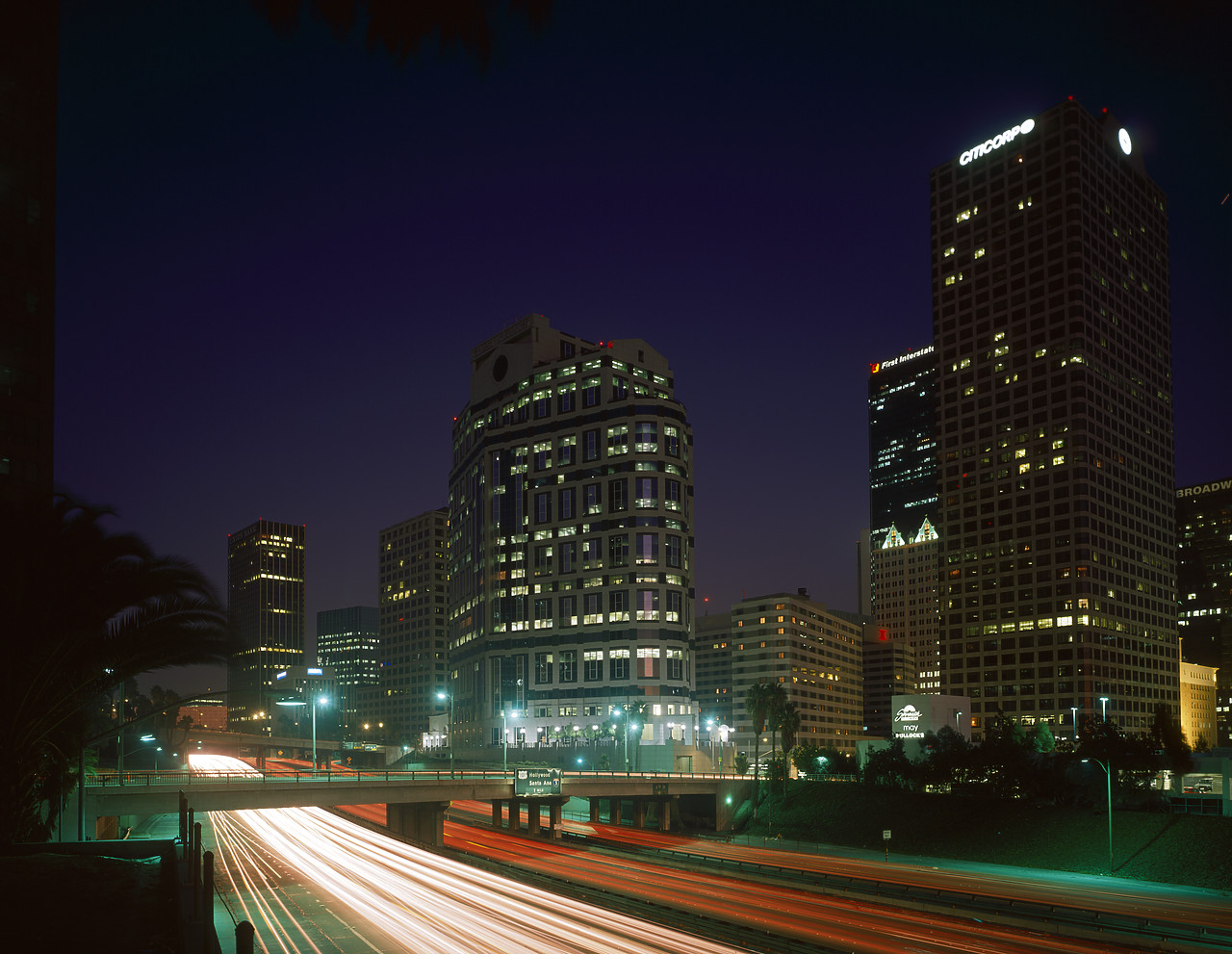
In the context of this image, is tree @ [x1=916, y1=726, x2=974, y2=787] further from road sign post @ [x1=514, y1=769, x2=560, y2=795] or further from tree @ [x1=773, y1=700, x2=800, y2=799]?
road sign post @ [x1=514, y1=769, x2=560, y2=795]

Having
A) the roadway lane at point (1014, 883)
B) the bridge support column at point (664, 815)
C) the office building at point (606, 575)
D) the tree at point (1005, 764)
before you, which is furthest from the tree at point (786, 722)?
the office building at point (606, 575)

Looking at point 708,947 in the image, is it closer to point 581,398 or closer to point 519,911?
point 519,911

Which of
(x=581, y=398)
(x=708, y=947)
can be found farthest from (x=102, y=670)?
(x=581, y=398)

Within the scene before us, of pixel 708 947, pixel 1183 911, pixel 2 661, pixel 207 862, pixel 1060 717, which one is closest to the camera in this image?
pixel 207 862

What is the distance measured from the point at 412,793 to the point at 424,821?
8465 mm

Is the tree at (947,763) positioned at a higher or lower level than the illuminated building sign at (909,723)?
lower

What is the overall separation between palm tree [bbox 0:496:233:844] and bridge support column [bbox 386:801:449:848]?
58.7 metres

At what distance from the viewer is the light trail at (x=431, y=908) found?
44375mm

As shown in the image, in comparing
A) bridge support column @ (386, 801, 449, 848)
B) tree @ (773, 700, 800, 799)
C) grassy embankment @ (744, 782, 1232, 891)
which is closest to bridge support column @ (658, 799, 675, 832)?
grassy embankment @ (744, 782, 1232, 891)

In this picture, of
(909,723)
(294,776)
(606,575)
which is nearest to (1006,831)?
(909,723)

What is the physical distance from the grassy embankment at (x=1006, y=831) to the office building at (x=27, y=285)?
76.7 metres

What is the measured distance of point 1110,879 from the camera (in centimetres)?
7688

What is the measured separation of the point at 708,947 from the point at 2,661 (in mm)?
28531

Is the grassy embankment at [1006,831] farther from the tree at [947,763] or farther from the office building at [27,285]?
the office building at [27,285]
